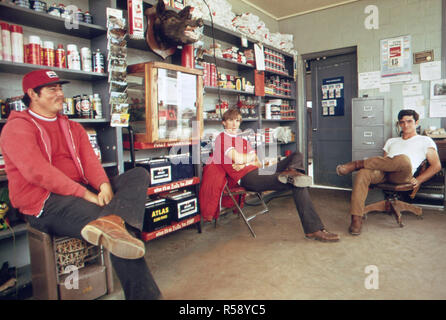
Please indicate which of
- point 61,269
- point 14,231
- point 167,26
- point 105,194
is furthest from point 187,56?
point 61,269

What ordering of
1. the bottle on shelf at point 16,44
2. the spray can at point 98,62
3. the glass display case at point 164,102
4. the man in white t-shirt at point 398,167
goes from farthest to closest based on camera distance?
the man in white t-shirt at point 398,167
the glass display case at point 164,102
the spray can at point 98,62
the bottle on shelf at point 16,44

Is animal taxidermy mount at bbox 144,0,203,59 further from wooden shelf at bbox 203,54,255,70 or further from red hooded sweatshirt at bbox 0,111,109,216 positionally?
red hooded sweatshirt at bbox 0,111,109,216

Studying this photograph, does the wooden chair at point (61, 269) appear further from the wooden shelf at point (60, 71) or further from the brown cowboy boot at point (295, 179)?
the brown cowboy boot at point (295, 179)

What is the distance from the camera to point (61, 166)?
2057 millimetres

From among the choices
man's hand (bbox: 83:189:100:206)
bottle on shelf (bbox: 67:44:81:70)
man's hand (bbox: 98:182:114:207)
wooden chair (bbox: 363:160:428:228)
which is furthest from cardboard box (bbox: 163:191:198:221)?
wooden chair (bbox: 363:160:428:228)

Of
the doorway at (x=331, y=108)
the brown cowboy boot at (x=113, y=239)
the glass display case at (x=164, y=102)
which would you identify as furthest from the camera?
the doorway at (x=331, y=108)

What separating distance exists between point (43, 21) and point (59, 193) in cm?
142

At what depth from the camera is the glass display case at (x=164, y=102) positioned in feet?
9.33

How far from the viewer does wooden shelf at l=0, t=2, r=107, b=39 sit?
2.15 metres

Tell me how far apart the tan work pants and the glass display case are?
1.76 metres

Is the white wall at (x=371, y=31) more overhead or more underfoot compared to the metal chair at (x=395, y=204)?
more overhead

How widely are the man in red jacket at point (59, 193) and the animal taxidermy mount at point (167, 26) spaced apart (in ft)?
4.06

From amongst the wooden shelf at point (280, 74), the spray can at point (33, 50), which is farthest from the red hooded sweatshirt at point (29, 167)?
the wooden shelf at point (280, 74)

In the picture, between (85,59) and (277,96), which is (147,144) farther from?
(277,96)
